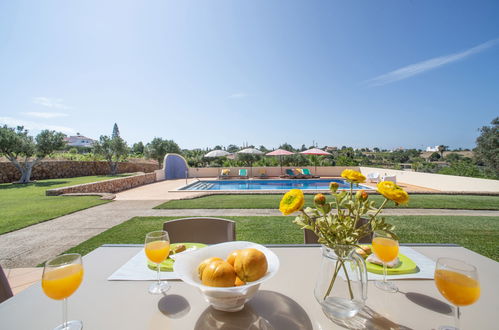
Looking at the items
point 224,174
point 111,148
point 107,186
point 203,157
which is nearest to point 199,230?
point 107,186

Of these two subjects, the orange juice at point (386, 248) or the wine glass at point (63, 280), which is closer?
the wine glass at point (63, 280)

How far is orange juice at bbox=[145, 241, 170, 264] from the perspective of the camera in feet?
3.57

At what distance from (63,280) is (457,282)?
5.07 ft

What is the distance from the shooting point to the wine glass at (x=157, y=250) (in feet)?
3.56

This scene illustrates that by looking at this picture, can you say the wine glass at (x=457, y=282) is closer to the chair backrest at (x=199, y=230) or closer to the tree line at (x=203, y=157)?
the chair backrest at (x=199, y=230)

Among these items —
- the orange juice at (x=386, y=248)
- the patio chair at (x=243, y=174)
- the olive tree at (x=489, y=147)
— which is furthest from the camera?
the olive tree at (x=489, y=147)

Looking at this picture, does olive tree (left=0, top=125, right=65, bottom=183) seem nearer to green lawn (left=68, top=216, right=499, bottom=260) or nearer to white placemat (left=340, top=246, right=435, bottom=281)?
green lawn (left=68, top=216, right=499, bottom=260)

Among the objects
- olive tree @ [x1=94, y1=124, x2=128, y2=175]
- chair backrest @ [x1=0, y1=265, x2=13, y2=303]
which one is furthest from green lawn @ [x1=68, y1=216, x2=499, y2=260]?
olive tree @ [x1=94, y1=124, x2=128, y2=175]

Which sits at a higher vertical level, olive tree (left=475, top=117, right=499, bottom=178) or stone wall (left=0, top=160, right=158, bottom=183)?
olive tree (left=475, top=117, right=499, bottom=178)

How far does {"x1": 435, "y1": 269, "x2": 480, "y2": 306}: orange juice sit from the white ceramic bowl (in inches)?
25.8

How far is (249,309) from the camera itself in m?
0.92

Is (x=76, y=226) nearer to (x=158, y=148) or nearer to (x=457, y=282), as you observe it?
(x=457, y=282)

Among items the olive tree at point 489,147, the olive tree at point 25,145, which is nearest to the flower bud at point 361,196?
the olive tree at point 25,145

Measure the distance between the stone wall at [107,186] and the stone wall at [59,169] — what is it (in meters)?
9.52
